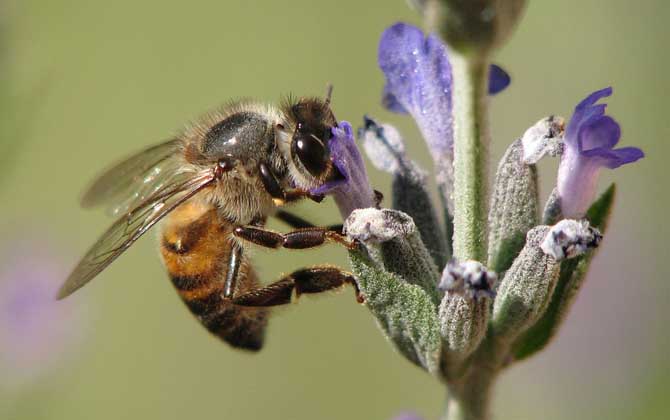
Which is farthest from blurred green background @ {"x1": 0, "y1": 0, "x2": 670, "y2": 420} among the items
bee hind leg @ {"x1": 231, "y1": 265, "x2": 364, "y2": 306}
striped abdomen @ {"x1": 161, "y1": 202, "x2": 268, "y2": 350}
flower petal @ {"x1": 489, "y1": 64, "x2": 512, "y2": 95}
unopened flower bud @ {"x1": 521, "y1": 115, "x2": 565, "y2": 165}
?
unopened flower bud @ {"x1": 521, "y1": 115, "x2": 565, "y2": 165}

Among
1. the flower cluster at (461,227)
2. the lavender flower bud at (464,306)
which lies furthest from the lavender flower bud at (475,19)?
the lavender flower bud at (464,306)

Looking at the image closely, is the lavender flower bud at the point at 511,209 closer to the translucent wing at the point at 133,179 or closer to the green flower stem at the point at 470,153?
the green flower stem at the point at 470,153

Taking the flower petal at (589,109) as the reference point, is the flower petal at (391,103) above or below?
above

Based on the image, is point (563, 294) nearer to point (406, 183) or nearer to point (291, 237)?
point (406, 183)

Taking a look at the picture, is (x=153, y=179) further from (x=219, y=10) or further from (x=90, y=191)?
(x=219, y=10)

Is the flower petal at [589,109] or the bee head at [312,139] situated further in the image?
the bee head at [312,139]

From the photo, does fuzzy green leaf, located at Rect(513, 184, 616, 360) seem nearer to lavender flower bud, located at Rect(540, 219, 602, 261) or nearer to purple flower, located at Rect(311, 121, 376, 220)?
lavender flower bud, located at Rect(540, 219, 602, 261)

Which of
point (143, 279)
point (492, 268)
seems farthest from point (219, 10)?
point (492, 268)
